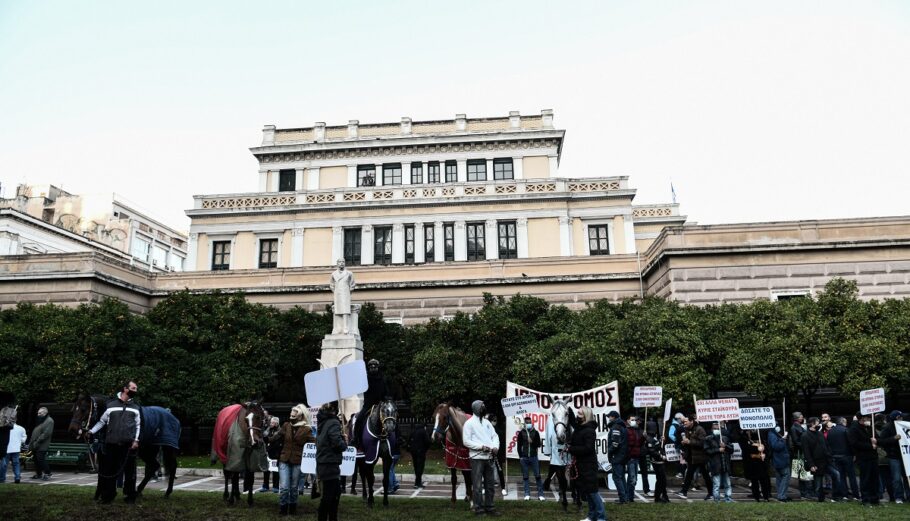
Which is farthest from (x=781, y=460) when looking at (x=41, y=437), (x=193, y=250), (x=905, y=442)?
(x=193, y=250)

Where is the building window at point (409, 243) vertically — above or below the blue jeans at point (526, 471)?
above

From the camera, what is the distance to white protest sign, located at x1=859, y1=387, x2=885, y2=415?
13.9m

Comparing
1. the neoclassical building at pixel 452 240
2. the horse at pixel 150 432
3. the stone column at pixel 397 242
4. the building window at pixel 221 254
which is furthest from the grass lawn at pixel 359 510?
the building window at pixel 221 254

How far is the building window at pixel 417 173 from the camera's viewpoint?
167 feet

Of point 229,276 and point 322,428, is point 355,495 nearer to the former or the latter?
point 322,428

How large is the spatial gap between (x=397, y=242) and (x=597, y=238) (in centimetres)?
1387

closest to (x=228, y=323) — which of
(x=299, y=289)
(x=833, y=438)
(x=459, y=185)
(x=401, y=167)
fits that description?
(x=299, y=289)

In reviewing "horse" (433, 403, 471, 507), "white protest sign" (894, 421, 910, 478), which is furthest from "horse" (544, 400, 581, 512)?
"white protest sign" (894, 421, 910, 478)

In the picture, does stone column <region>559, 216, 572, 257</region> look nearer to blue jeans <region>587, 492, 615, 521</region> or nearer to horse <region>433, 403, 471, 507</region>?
horse <region>433, 403, 471, 507</region>

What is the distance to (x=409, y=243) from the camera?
151ft

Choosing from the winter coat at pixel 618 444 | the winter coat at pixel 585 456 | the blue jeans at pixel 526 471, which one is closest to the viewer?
the winter coat at pixel 585 456

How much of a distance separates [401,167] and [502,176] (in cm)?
787

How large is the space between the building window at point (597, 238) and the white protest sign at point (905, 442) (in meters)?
32.6

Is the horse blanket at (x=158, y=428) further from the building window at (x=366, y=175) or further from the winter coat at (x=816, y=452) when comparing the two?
the building window at (x=366, y=175)
